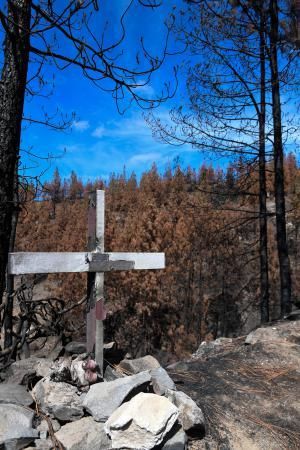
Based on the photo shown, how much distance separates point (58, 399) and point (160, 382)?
A: 74 cm

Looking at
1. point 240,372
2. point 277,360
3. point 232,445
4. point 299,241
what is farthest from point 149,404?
point 299,241

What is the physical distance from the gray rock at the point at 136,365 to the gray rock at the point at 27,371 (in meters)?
0.69

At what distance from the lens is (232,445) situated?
2.79 metres

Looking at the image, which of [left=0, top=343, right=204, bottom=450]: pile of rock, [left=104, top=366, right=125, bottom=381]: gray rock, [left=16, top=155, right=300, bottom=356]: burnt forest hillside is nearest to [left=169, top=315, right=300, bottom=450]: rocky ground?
[left=0, top=343, right=204, bottom=450]: pile of rock

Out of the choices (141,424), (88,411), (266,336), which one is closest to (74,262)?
(88,411)

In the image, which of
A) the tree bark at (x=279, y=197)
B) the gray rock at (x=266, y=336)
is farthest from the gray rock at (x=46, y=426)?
the tree bark at (x=279, y=197)

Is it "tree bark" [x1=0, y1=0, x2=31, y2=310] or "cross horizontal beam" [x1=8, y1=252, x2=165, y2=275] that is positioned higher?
"tree bark" [x1=0, y1=0, x2=31, y2=310]

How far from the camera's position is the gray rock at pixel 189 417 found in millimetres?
2705

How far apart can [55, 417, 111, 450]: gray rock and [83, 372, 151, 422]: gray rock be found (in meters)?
0.07

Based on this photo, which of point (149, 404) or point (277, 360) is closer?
point (149, 404)

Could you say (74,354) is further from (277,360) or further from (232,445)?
(277,360)

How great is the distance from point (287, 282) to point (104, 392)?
220 inches

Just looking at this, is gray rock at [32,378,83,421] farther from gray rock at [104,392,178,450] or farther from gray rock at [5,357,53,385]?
gray rock at [104,392,178,450]

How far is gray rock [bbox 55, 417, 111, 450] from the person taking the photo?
94.7 inches
